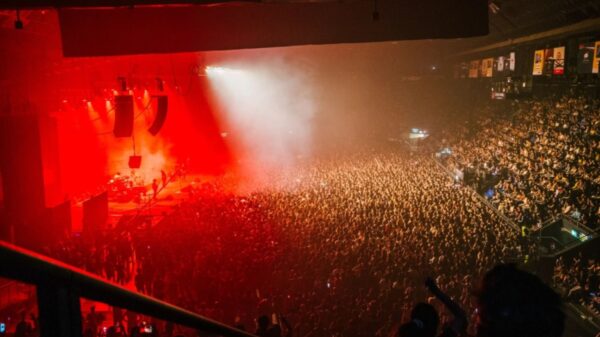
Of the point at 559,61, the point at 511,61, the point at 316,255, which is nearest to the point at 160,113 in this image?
the point at 316,255

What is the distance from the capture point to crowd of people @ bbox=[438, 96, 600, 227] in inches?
452

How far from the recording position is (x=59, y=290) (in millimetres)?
916

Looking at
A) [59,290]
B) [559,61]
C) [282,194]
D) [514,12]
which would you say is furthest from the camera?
[514,12]


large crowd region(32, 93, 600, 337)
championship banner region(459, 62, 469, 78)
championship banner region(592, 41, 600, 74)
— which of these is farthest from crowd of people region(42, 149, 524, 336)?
championship banner region(459, 62, 469, 78)

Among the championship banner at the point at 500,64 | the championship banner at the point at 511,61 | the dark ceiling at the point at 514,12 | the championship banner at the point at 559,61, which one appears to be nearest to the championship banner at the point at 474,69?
the dark ceiling at the point at 514,12

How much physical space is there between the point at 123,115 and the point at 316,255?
20.6 ft

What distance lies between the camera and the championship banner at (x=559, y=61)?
16619 mm

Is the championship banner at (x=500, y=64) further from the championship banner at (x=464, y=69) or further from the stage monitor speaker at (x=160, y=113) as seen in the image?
the stage monitor speaker at (x=160, y=113)

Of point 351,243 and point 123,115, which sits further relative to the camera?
point 123,115

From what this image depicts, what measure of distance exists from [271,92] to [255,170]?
40.0 feet

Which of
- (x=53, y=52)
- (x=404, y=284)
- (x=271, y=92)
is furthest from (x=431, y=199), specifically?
(x=271, y=92)

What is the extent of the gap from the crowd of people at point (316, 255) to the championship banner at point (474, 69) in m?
17.9

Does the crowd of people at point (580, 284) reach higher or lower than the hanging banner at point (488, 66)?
lower

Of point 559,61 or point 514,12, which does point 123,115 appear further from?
point 514,12
